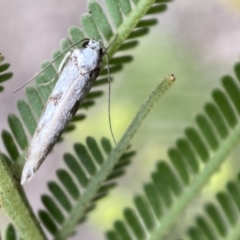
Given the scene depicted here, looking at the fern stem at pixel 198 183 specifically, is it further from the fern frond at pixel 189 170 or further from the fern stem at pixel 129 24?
the fern stem at pixel 129 24

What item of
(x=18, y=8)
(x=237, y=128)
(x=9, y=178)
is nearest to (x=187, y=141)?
(x=237, y=128)

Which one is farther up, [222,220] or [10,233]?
[10,233]

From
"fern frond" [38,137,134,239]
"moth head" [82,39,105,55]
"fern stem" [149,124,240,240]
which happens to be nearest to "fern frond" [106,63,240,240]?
"fern stem" [149,124,240,240]

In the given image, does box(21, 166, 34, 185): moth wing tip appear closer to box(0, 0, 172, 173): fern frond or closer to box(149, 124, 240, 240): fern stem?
box(0, 0, 172, 173): fern frond

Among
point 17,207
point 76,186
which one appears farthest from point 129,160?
point 17,207

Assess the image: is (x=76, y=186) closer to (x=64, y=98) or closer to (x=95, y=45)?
(x=64, y=98)

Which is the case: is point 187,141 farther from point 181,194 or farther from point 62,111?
point 62,111

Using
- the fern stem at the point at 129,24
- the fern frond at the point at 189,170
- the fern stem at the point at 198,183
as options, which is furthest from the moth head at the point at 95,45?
the fern stem at the point at 198,183
